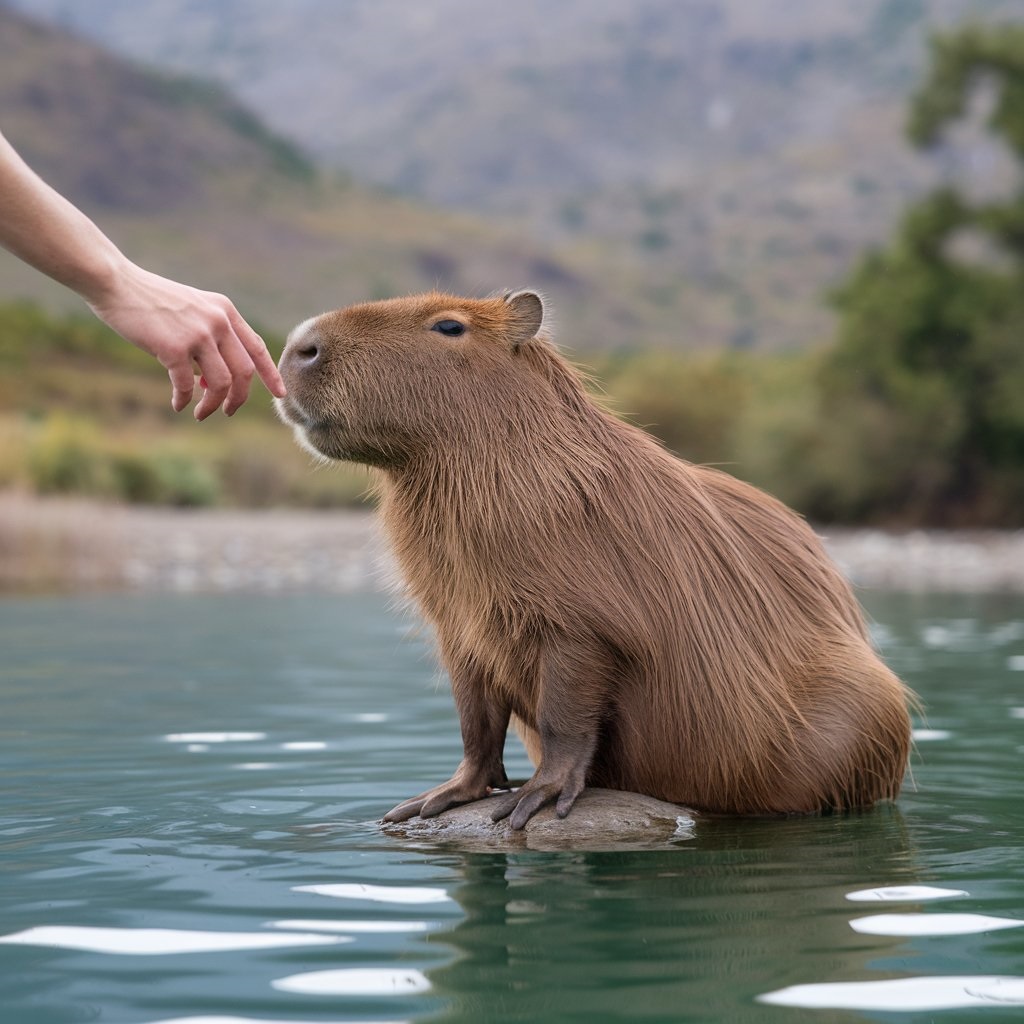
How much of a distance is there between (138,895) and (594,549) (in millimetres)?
1414

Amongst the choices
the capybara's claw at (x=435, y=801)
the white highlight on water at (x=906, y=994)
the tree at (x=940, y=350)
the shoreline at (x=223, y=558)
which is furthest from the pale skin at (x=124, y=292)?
the tree at (x=940, y=350)

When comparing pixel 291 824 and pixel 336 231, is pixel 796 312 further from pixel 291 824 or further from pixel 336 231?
pixel 291 824

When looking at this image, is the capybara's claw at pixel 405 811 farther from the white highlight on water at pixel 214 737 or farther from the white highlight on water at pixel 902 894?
the white highlight on water at pixel 214 737

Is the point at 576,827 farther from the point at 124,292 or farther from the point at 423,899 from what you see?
the point at 124,292

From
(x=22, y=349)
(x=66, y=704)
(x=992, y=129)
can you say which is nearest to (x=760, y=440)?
(x=992, y=129)

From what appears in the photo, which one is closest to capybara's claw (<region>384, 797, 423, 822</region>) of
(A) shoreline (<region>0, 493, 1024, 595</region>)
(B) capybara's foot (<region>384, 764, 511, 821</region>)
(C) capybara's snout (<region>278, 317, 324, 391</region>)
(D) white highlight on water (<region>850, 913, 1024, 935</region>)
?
(B) capybara's foot (<region>384, 764, 511, 821</region>)

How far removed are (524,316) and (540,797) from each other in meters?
1.24

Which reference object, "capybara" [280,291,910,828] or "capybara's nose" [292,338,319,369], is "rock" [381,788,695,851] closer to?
"capybara" [280,291,910,828]

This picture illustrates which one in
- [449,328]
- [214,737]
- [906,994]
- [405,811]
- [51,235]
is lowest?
[906,994]

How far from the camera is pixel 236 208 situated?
5207 inches

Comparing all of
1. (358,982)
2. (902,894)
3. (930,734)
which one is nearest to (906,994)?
(902,894)

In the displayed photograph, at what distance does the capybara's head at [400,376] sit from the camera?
13.2ft

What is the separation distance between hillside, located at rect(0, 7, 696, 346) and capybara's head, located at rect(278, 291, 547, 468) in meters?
99.5

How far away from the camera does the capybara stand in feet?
13.0
